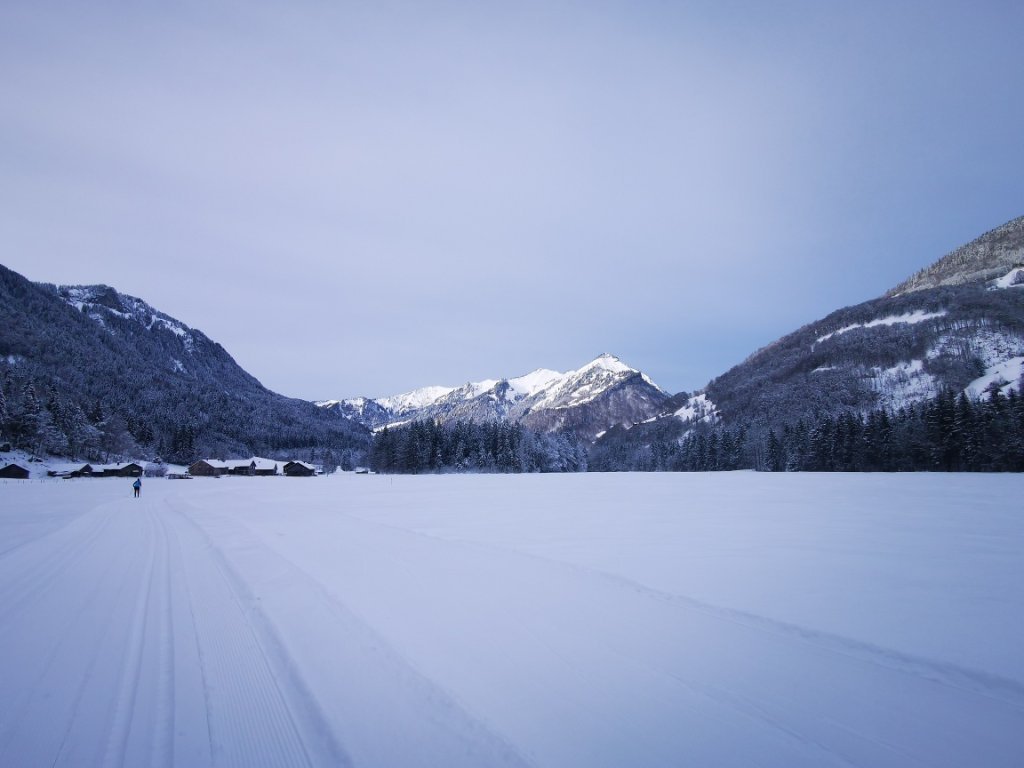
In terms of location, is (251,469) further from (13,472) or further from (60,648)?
(60,648)

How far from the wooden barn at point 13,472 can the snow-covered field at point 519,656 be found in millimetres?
76453

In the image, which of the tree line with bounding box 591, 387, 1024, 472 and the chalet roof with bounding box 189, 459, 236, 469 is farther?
the chalet roof with bounding box 189, 459, 236, 469

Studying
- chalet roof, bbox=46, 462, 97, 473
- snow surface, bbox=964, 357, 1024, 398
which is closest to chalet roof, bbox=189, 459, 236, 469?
chalet roof, bbox=46, 462, 97, 473

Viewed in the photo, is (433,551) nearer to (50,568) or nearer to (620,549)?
(620,549)

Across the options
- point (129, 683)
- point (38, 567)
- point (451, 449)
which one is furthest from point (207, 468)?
point (129, 683)

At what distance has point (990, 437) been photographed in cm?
4706

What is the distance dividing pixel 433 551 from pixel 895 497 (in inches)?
915

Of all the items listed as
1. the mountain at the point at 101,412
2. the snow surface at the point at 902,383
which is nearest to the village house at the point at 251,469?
the mountain at the point at 101,412

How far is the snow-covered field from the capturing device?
11.0ft

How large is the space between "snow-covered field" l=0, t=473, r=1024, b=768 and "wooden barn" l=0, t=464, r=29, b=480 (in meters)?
76.5

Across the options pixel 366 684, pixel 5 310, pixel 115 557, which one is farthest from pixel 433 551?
pixel 5 310

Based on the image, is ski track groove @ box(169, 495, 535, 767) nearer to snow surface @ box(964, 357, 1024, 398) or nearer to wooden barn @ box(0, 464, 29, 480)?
wooden barn @ box(0, 464, 29, 480)

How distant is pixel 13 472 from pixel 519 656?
90346 mm

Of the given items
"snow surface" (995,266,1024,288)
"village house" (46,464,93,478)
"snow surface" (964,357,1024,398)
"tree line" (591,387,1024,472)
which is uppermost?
"snow surface" (995,266,1024,288)
